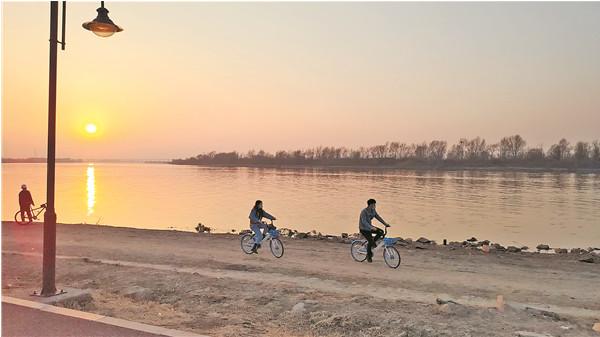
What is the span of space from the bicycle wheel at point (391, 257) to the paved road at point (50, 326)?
7.76 meters

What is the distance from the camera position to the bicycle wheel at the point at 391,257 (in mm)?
11875

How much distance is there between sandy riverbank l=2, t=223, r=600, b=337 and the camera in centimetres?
641

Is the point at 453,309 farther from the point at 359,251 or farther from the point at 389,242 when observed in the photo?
the point at 359,251

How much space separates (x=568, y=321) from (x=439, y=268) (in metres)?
5.55

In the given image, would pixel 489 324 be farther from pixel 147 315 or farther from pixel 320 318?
pixel 147 315

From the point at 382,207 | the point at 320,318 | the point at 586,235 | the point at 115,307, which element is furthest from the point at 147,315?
the point at 382,207

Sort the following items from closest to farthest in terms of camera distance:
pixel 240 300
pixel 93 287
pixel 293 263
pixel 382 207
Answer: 1. pixel 240 300
2. pixel 93 287
3. pixel 293 263
4. pixel 382 207

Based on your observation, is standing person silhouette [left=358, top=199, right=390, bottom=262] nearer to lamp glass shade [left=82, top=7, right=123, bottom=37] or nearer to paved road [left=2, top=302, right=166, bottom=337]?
lamp glass shade [left=82, top=7, right=123, bottom=37]

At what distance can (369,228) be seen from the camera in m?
12.1

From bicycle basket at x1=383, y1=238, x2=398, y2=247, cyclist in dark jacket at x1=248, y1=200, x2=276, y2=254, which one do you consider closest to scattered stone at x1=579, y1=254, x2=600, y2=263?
bicycle basket at x1=383, y1=238, x2=398, y2=247

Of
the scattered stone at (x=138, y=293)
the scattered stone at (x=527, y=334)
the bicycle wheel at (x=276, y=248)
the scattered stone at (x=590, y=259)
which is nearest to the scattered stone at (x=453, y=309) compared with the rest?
the scattered stone at (x=527, y=334)

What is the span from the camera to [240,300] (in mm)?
7762

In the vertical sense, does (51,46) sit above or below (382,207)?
above

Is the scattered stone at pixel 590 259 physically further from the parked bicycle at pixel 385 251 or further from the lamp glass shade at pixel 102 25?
the lamp glass shade at pixel 102 25
